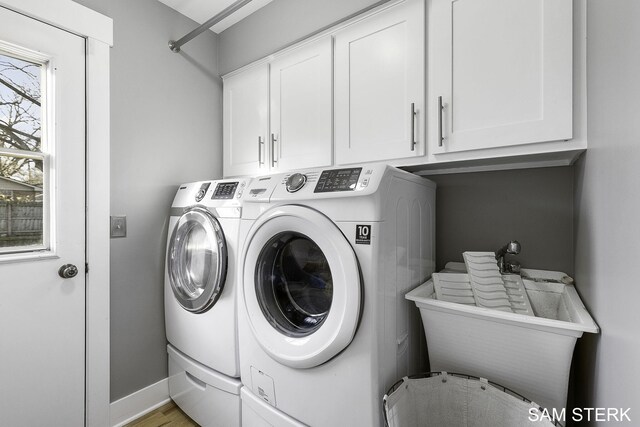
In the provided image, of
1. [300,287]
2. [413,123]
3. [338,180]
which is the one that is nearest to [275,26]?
[413,123]

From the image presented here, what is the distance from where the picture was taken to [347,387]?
1.06 metres

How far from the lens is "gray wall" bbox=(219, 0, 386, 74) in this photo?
5.26 feet

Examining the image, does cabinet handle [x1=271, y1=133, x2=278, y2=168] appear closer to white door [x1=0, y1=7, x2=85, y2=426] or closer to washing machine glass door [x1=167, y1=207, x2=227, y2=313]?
washing machine glass door [x1=167, y1=207, x2=227, y2=313]

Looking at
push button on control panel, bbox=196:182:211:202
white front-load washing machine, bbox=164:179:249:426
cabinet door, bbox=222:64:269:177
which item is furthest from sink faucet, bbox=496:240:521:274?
push button on control panel, bbox=196:182:211:202

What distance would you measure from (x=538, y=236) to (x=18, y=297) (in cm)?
249

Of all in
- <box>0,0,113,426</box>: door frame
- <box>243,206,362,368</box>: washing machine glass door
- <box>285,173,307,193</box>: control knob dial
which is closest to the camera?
→ <box>243,206,362,368</box>: washing machine glass door

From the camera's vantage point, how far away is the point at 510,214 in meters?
1.45

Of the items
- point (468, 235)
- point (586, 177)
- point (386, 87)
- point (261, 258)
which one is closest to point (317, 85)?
point (386, 87)

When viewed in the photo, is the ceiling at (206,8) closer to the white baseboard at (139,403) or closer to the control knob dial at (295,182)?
the control knob dial at (295,182)

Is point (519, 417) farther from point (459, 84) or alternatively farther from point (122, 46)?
point (122, 46)

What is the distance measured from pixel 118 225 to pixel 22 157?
20.9 inches

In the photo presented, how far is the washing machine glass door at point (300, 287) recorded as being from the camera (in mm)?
1040

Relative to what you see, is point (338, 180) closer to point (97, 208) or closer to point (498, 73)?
point (498, 73)

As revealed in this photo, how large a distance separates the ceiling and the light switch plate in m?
1.44
